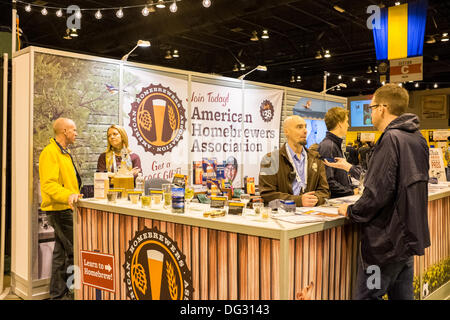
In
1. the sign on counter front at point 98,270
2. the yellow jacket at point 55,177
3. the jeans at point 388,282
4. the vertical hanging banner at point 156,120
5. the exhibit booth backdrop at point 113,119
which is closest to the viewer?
the jeans at point 388,282

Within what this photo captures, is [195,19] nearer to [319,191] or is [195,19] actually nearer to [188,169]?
[188,169]

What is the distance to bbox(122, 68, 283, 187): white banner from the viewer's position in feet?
16.5

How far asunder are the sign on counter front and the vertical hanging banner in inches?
83.0

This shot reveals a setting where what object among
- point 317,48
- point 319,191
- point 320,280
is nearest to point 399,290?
point 320,280

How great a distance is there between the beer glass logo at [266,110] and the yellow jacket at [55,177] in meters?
3.46

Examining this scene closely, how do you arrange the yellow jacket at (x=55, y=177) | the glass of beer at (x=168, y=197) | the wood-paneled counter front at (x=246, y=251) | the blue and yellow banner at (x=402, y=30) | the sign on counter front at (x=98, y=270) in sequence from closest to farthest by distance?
the wood-paneled counter front at (x=246, y=251), the glass of beer at (x=168, y=197), the sign on counter front at (x=98, y=270), the yellow jacket at (x=55, y=177), the blue and yellow banner at (x=402, y=30)

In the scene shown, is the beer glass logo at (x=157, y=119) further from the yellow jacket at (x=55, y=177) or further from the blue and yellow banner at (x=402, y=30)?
the blue and yellow banner at (x=402, y=30)

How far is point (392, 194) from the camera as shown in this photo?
2234mm

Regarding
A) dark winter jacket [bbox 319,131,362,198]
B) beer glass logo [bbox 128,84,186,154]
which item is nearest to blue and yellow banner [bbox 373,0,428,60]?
dark winter jacket [bbox 319,131,362,198]

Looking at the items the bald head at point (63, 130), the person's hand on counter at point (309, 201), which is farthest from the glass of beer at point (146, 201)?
the bald head at point (63, 130)

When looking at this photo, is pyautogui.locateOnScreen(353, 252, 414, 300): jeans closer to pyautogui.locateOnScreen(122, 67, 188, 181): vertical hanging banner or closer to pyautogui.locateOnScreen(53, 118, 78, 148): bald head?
pyautogui.locateOnScreen(53, 118, 78, 148): bald head

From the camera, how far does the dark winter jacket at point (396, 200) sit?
220cm
